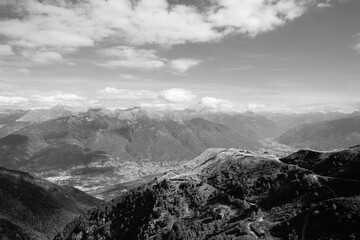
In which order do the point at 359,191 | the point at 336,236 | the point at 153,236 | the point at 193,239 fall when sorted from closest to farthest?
the point at 336,236
the point at 359,191
the point at 193,239
the point at 153,236

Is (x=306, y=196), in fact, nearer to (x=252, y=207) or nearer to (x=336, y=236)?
(x=252, y=207)

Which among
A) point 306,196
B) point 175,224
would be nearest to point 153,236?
point 175,224

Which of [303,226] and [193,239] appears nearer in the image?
[303,226]

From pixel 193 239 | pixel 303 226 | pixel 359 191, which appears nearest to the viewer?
pixel 303 226

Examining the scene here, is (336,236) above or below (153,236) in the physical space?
above

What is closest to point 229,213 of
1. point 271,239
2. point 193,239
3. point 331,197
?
point 193,239

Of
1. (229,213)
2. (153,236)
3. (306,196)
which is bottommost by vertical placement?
(153,236)

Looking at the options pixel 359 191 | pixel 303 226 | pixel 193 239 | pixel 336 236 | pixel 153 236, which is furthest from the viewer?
pixel 153 236

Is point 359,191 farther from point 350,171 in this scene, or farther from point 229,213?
point 229,213

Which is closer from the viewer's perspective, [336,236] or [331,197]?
[336,236]
